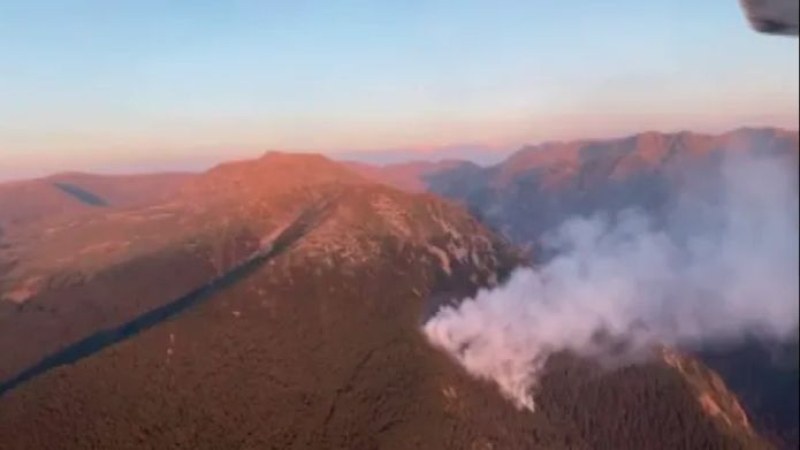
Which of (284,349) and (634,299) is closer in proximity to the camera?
(284,349)

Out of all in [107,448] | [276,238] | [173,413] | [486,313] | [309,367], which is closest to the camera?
[107,448]

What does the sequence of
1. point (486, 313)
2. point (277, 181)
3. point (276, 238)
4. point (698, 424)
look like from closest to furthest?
point (698, 424)
point (486, 313)
point (276, 238)
point (277, 181)

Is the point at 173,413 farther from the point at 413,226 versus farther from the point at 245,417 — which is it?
the point at 413,226

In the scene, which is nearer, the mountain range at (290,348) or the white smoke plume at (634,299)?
the mountain range at (290,348)

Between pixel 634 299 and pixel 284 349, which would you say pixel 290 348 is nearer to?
pixel 284 349

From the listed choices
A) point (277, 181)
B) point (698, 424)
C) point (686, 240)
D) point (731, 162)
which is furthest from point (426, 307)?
point (731, 162)

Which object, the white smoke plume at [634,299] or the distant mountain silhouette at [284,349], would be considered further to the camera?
the white smoke plume at [634,299]

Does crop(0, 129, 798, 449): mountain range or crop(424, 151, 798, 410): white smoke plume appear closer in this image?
crop(0, 129, 798, 449): mountain range

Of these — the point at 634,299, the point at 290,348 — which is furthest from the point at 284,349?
the point at 634,299
